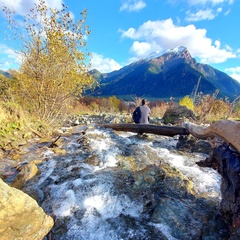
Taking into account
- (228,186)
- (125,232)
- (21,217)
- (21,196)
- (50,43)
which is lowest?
(125,232)

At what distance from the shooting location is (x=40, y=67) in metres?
8.92

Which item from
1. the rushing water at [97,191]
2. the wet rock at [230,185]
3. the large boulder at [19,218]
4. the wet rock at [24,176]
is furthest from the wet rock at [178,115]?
the large boulder at [19,218]

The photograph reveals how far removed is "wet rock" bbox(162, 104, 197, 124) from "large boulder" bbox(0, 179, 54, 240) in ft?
36.6

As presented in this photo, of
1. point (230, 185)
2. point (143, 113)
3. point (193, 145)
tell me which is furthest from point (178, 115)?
point (230, 185)

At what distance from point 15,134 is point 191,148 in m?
6.61

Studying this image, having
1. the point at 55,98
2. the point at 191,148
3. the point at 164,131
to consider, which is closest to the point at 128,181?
the point at 191,148

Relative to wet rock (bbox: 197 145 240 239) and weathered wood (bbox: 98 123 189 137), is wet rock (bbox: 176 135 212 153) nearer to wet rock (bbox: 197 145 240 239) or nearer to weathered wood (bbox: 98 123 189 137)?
weathered wood (bbox: 98 123 189 137)

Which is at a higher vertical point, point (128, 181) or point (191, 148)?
point (191, 148)

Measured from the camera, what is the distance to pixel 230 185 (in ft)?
9.68

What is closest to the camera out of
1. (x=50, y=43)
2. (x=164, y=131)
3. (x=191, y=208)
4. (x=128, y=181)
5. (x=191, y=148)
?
(x=191, y=208)

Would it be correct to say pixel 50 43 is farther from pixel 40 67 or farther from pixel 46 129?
pixel 46 129

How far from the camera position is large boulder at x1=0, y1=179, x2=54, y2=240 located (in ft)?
7.23

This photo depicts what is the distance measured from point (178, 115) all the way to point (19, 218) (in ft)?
39.4

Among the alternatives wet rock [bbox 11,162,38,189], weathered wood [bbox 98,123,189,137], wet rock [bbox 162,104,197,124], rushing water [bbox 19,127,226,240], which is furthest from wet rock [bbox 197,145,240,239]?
wet rock [bbox 162,104,197,124]
